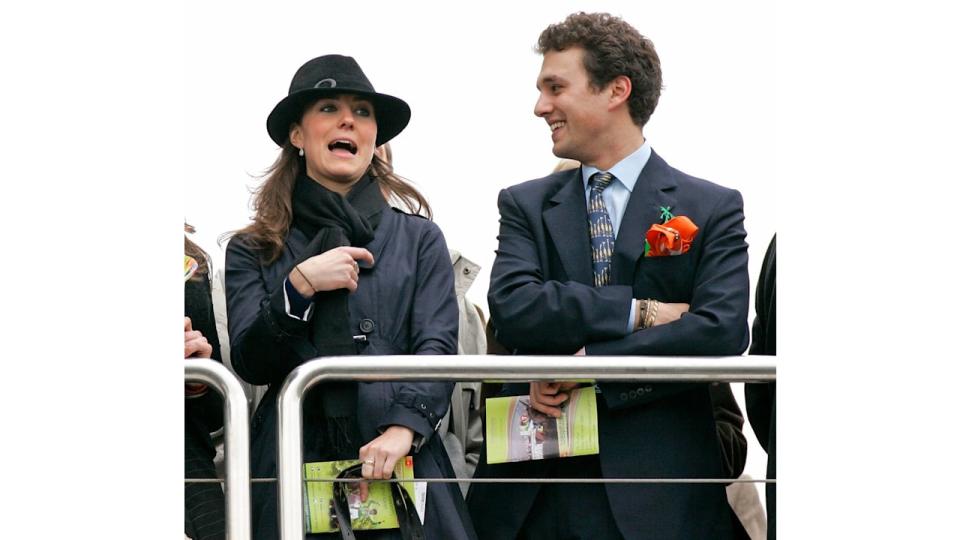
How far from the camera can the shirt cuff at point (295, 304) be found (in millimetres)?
3773

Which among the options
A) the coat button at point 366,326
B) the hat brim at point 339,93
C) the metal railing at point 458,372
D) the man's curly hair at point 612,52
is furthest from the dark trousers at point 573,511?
the hat brim at point 339,93

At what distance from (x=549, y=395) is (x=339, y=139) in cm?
88

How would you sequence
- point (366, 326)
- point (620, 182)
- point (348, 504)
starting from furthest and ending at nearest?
point (620, 182) → point (366, 326) → point (348, 504)

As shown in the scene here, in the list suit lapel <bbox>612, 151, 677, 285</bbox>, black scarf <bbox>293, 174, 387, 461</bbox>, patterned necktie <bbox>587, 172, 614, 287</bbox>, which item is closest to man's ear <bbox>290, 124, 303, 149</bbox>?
black scarf <bbox>293, 174, 387, 461</bbox>

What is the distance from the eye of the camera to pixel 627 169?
4.04 metres

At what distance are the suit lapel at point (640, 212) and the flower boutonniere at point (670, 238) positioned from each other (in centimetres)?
3

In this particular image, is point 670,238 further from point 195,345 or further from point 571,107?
point 195,345

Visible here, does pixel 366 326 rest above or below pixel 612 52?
below

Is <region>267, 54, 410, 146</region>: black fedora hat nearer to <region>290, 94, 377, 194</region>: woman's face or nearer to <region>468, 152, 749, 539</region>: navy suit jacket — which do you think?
<region>290, 94, 377, 194</region>: woman's face

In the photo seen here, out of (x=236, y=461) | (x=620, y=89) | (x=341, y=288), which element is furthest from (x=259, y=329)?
(x=620, y=89)
